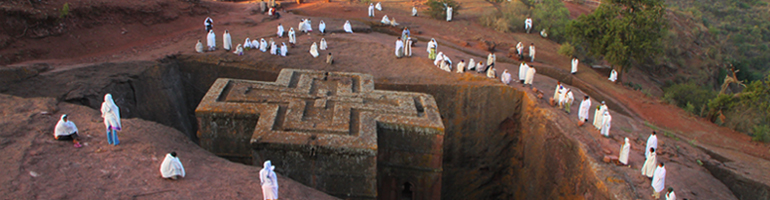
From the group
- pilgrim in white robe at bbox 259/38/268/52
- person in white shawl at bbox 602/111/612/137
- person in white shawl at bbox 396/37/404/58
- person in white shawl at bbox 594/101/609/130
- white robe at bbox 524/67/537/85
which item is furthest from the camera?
person in white shawl at bbox 396/37/404/58

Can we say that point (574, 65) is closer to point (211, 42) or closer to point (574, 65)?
point (574, 65)

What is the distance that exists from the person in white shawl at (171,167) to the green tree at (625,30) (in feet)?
62.3

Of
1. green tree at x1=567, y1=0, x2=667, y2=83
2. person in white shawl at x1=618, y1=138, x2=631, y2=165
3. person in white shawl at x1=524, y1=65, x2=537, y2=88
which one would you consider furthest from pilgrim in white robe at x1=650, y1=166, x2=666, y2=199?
green tree at x1=567, y1=0, x2=667, y2=83

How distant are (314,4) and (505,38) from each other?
455 inches

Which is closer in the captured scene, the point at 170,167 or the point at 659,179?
the point at 170,167

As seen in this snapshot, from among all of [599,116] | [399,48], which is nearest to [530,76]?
[599,116]

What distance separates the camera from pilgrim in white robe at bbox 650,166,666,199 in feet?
31.6

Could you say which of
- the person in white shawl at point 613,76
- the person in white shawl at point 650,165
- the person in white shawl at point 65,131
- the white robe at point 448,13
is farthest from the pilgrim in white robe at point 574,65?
the person in white shawl at point 65,131

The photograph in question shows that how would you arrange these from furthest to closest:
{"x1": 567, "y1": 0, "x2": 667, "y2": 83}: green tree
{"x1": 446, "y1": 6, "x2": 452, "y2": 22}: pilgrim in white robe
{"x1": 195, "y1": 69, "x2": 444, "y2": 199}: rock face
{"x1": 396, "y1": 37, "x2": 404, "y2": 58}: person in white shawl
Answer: {"x1": 446, "y1": 6, "x2": 452, "y2": 22}: pilgrim in white robe < {"x1": 567, "y1": 0, "x2": 667, "y2": 83}: green tree < {"x1": 396, "y1": 37, "x2": 404, "y2": 58}: person in white shawl < {"x1": 195, "y1": 69, "x2": 444, "y2": 199}: rock face

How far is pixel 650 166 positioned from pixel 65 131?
38.9 feet

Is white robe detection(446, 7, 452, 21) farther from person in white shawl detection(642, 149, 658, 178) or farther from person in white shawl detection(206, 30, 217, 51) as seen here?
person in white shawl detection(642, 149, 658, 178)

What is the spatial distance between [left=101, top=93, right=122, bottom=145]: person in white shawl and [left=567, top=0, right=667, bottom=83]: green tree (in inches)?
766

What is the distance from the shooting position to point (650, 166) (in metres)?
10.3

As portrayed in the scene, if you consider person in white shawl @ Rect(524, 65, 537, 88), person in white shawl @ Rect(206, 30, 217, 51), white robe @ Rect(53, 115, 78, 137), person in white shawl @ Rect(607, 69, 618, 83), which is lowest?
person in white shawl @ Rect(607, 69, 618, 83)
